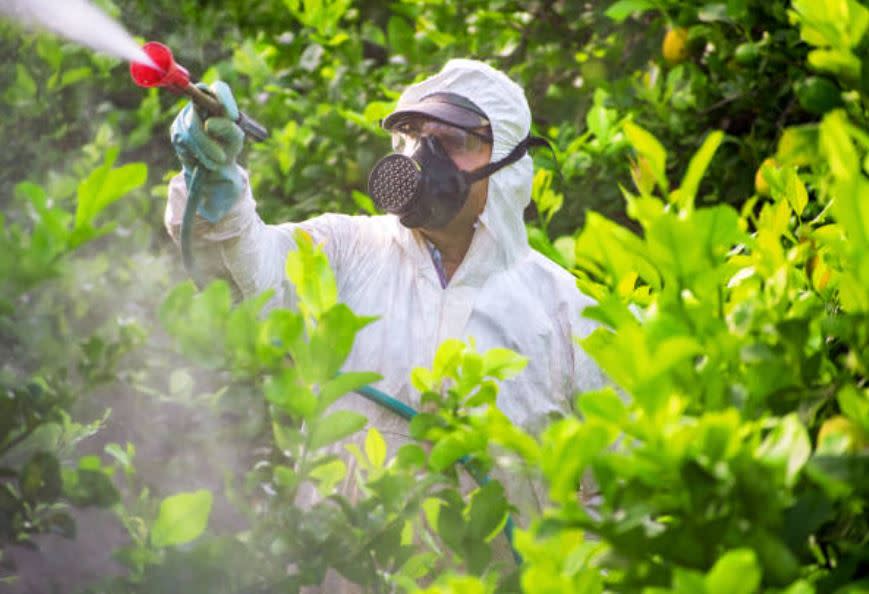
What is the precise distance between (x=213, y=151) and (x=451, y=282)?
57 centimetres

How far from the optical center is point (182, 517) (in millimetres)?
1333

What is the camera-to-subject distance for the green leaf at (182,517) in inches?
52.3

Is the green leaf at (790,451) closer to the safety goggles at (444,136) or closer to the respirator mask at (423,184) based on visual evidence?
the respirator mask at (423,184)

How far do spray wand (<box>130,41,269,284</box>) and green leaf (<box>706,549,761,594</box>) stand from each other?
55.9 inches

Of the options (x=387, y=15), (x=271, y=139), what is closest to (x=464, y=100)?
(x=271, y=139)

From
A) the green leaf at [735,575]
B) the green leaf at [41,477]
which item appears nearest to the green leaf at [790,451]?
the green leaf at [735,575]

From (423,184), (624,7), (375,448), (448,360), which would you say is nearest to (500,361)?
(448,360)

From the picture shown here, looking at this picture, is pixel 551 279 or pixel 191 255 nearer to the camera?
pixel 191 255

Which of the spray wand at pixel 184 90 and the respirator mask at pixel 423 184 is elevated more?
the spray wand at pixel 184 90

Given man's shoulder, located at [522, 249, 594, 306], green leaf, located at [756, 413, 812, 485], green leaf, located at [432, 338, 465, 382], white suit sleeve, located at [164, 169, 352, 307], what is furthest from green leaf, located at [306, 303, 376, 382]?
Answer: man's shoulder, located at [522, 249, 594, 306]

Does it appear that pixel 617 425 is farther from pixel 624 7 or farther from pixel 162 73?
pixel 624 7

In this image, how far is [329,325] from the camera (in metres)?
1.30

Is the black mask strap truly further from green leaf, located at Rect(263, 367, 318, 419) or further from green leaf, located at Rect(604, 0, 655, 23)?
green leaf, located at Rect(263, 367, 318, 419)

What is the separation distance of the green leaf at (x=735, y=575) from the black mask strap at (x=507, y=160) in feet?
5.69
